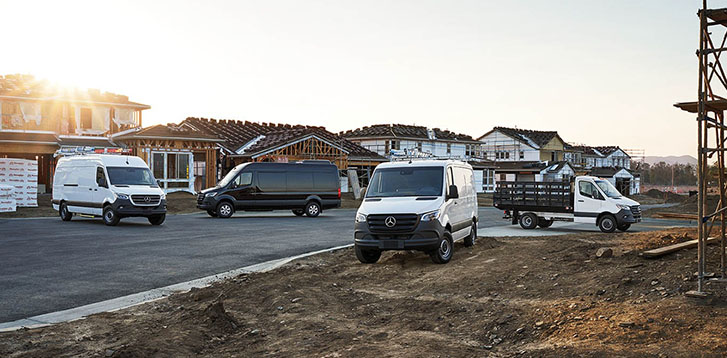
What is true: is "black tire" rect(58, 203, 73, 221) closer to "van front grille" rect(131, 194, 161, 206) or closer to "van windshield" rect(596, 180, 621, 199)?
"van front grille" rect(131, 194, 161, 206)

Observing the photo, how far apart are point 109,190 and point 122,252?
29.7ft

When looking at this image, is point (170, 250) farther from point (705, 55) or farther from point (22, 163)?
point (22, 163)

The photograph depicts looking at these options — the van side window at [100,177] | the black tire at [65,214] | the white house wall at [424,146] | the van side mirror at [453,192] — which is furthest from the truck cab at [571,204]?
the white house wall at [424,146]

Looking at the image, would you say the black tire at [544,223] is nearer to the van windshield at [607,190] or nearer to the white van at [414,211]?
the van windshield at [607,190]

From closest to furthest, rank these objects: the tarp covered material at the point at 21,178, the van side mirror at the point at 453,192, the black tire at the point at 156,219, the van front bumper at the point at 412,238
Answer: the van front bumper at the point at 412,238 < the van side mirror at the point at 453,192 < the black tire at the point at 156,219 < the tarp covered material at the point at 21,178

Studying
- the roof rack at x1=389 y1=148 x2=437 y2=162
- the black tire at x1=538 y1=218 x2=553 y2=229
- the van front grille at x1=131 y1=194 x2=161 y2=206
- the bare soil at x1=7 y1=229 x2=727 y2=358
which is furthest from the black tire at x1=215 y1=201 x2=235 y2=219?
the bare soil at x1=7 y1=229 x2=727 y2=358

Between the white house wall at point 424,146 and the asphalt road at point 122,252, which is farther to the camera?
the white house wall at point 424,146

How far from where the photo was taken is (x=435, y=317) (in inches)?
319

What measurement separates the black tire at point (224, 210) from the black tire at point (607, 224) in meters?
15.9

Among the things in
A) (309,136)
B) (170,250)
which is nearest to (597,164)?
(309,136)

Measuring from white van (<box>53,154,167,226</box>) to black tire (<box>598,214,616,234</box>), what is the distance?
15958 mm

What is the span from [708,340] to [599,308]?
5.16 ft

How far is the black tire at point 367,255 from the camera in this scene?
1279 cm

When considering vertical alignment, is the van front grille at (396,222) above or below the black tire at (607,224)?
above
